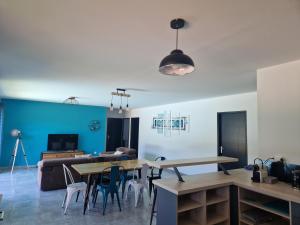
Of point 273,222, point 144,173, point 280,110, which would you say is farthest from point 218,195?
point 144,173

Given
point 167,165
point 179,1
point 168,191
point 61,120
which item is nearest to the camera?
point 179,1

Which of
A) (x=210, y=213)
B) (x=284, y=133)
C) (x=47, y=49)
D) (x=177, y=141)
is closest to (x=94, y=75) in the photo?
(x=47, y=49)

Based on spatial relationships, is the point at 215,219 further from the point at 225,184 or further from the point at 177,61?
the point at 177,61

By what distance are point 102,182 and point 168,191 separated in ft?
6.81

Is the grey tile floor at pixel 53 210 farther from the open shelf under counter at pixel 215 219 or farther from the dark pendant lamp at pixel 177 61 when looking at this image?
the dark pendant lamp at pixel 177 61

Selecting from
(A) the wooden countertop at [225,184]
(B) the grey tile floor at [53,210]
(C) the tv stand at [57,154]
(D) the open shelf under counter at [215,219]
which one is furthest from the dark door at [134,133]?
(D) the open shelf under counter at [215,219]

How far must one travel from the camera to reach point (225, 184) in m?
2.37

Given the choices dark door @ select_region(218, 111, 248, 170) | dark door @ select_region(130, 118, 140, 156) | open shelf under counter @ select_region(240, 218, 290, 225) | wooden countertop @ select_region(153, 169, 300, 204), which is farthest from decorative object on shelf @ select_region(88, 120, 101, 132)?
open shelf under counter @ select_region(240, 218, 290, 225)

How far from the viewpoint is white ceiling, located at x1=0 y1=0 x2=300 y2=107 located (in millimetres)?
1500

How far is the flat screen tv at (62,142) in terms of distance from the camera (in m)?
7.18

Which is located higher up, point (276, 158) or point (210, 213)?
point (276, 158)

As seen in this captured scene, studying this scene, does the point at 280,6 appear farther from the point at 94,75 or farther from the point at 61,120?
the point at 61,120

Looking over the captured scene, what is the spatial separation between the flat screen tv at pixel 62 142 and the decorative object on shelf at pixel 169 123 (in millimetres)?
3135

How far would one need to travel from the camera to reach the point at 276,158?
2578 mm
